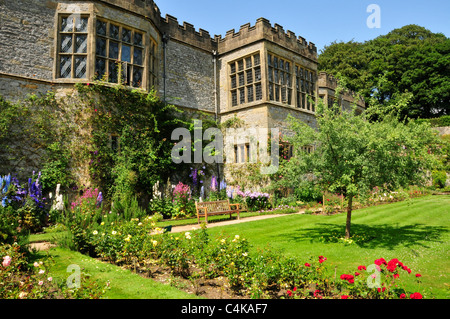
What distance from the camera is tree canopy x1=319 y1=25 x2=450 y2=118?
3353 centimetres

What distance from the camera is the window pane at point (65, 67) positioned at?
1017 cm

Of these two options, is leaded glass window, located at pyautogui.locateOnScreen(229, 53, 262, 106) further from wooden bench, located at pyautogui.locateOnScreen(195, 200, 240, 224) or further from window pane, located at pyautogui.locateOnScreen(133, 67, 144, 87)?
wooden bench, located at pyautogui.locateOnScreen(195, 200, 240, 224)

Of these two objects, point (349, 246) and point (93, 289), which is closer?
point (93, 289)

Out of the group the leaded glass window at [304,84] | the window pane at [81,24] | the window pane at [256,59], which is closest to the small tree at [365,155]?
the window pane at [256,59]

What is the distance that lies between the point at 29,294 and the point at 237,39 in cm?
1364

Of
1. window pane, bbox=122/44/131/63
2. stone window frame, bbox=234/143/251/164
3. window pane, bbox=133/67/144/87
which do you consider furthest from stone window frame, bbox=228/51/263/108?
window pane, bbox=122/44/131/63

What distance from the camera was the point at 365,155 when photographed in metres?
6.07

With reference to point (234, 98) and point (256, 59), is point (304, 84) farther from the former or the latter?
point (234, 98)

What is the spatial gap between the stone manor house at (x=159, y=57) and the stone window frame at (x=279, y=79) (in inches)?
1.8

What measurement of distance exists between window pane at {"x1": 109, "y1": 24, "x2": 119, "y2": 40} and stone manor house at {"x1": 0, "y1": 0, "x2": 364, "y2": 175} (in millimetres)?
36
